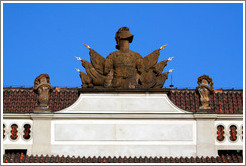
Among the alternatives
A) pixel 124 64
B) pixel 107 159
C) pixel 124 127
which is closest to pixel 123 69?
pixel 124 64

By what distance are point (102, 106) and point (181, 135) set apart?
3.37 m

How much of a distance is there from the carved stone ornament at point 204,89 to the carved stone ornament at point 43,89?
20.0 feet

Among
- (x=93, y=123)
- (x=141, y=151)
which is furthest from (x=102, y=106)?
(x=141, y=151)

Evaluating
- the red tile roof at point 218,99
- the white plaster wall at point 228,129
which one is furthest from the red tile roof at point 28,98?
the white plaster wall at point 228,129

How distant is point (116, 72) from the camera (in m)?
27.2

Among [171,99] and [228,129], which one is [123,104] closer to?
[228,129]

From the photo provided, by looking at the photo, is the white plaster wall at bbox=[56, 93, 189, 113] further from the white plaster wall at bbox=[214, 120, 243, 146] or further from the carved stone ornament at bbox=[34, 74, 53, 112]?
the white plaster wall at bbox=[214, 120, 243, 146]

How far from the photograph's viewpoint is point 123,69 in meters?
27.2

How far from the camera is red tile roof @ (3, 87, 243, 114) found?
129 feet

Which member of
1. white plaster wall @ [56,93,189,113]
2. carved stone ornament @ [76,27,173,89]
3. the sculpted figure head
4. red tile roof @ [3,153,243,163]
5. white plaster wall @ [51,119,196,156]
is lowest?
red tile roof @ [3,153,243,163]

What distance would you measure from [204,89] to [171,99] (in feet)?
41.6

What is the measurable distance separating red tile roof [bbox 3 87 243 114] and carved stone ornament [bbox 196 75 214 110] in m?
12.4

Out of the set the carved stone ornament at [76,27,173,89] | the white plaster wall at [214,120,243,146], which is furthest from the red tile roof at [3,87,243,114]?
the white plaster wall at [214,120,243,146]

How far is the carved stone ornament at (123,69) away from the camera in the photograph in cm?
2695
